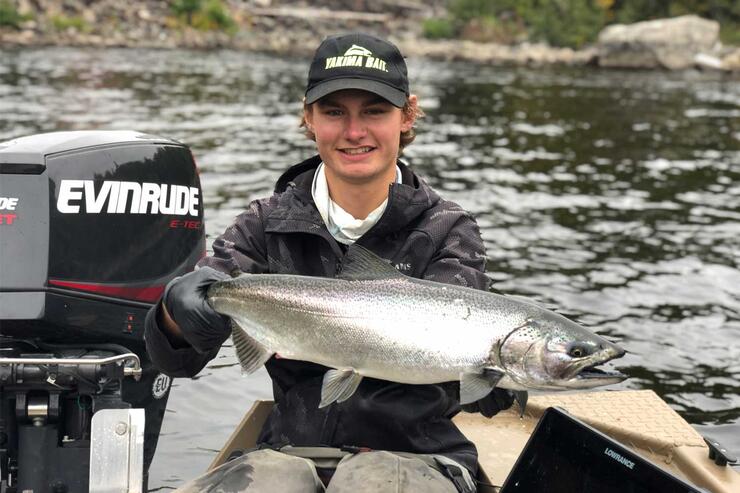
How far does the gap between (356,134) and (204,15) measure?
180 ft

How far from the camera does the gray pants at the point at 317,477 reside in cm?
344

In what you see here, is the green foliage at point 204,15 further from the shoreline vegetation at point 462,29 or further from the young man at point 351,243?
the young man at point 351,243

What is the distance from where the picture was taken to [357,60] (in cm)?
388

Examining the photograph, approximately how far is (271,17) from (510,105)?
3976 centimetres

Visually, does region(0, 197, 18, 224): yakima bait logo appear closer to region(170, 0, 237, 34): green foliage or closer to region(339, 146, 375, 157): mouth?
region(339, 146, 375, 157): mouth

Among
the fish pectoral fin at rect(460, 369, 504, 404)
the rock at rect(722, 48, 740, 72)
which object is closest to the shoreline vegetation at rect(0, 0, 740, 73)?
the rock at rect(722, 48, 740, 72)

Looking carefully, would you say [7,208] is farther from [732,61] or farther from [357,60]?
[732,61]

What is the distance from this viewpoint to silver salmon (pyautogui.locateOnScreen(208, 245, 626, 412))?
3.29 meters

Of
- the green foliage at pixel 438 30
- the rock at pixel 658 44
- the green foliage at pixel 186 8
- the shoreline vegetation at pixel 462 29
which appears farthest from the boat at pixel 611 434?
the green foliage at pixel 438 30

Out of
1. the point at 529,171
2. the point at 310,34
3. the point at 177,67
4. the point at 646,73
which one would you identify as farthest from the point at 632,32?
the point at 529,171

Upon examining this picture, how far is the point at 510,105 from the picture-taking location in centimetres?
2616

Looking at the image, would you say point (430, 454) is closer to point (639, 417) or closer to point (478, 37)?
point (639, 417)

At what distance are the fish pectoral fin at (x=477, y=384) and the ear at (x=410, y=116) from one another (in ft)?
4.46

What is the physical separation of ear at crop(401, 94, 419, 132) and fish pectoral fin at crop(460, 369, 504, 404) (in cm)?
136
